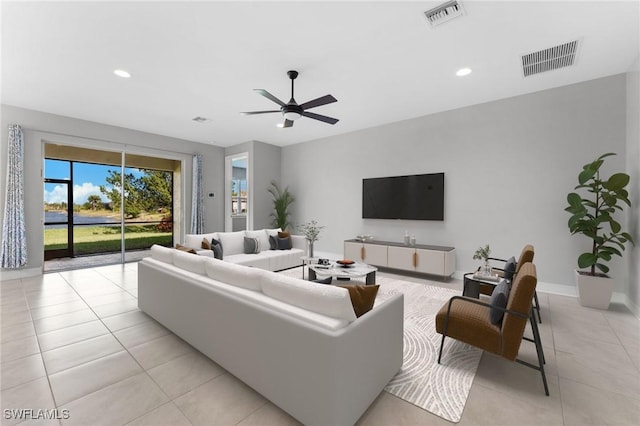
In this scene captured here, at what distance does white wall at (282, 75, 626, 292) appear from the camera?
12.8ft

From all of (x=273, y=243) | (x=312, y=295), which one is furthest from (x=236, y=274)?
(x=273, y=243)

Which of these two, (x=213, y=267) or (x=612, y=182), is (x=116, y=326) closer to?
(x=213, y=267)

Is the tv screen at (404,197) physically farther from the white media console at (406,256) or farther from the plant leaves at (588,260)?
the plant leaves at (588,260)

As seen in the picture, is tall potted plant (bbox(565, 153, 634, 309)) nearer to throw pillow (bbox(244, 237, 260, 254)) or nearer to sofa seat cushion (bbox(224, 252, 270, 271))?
sofa seat cushion (bbox(224, 252, 270, 271))

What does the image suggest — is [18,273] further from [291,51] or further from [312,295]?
[312,295]

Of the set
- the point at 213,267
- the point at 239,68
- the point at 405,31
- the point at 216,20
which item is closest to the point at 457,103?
the point at 405,31

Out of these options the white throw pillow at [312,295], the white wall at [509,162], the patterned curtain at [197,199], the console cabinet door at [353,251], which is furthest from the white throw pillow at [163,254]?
the white wall at [509,162]

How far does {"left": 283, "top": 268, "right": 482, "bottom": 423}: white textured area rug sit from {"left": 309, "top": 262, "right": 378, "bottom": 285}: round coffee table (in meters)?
0.75

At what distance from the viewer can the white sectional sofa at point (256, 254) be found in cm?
481

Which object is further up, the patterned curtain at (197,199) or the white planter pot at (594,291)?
the patterned curtain at (197,199)

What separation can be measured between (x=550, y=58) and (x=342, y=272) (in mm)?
3703

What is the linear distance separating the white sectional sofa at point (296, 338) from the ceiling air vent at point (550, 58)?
3.44m

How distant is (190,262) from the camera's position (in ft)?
8.95

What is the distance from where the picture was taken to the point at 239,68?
11.5 feet
